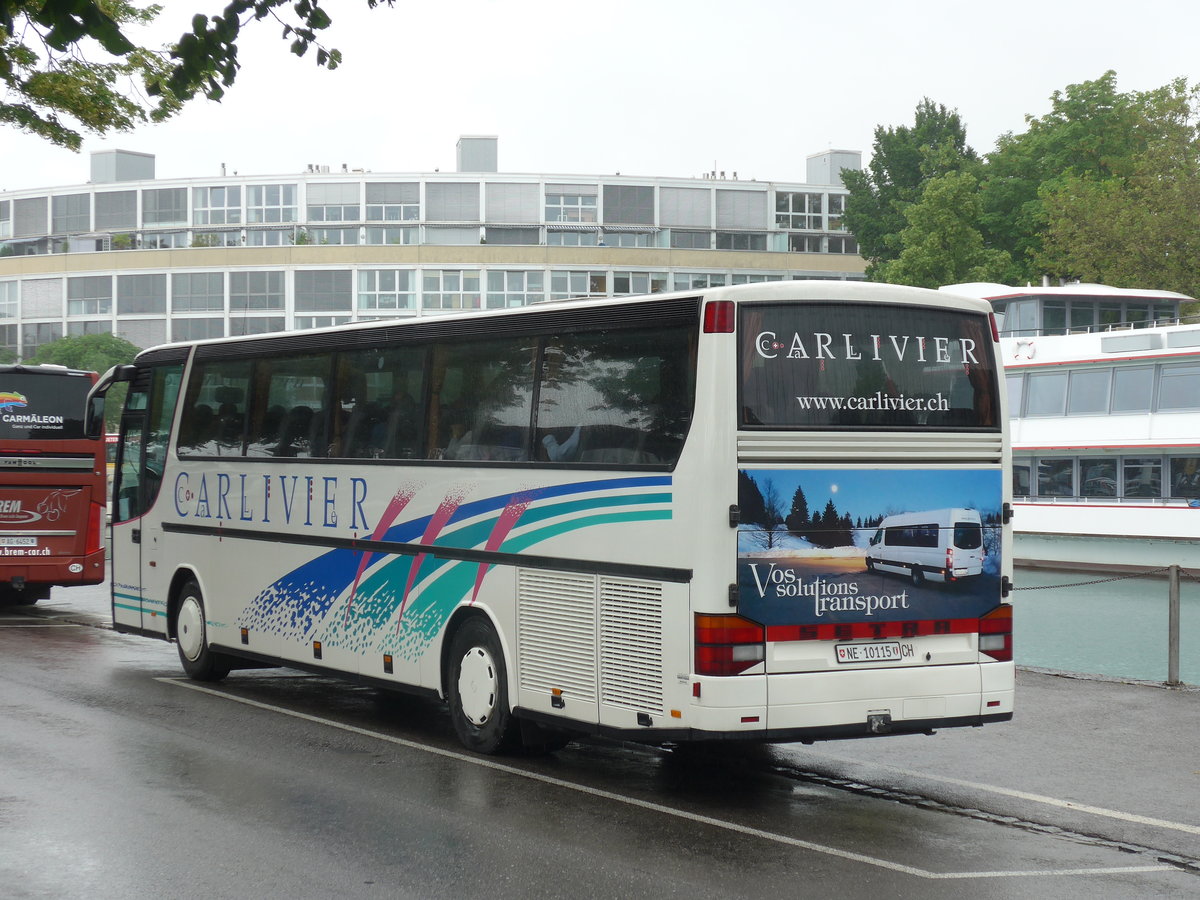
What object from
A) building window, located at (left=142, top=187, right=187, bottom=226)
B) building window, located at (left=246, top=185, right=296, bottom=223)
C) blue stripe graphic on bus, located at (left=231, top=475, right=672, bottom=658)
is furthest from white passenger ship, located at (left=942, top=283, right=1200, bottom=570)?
building window, located at (left=142, top=187, right=187, bottom=226)

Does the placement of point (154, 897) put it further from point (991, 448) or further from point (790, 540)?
point (991, 448)

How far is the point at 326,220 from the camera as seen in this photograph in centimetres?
9675

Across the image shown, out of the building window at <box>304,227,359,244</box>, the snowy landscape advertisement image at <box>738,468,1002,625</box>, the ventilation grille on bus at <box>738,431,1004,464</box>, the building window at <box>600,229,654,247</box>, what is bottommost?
the snowy landscape advertisement image at <box>738,468,1002,625</box>

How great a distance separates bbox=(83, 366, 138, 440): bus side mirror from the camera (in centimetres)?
1566

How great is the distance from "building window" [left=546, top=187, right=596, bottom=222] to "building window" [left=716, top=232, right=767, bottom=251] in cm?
840

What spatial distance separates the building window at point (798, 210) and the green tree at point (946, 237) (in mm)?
39553

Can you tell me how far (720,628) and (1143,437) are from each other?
3026cm

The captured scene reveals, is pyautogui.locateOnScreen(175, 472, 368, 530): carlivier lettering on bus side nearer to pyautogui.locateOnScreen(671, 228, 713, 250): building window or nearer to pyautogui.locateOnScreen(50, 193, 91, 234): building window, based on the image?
pyautogui.locateOnScreen(671, 228, 713, 250): building window

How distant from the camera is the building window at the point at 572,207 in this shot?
94.6 m

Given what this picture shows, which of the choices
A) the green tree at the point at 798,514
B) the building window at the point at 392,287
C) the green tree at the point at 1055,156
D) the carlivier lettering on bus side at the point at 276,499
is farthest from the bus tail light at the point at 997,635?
the building window at the point at 392,287

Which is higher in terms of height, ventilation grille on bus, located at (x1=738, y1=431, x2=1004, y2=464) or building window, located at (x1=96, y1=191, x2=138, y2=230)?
building window, located at (x1=96, y1=191, x2=138, y2=230)

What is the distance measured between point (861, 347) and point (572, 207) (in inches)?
3419

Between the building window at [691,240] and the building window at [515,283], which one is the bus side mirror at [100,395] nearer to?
the building window at [515,283]

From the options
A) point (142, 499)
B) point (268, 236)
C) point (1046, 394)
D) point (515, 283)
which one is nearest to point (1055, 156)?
point (1046, 394)
